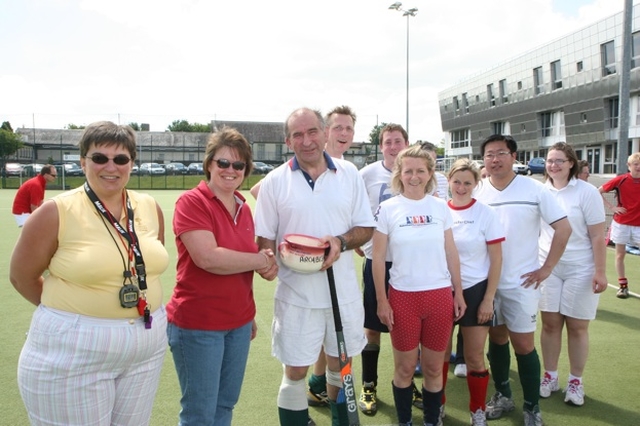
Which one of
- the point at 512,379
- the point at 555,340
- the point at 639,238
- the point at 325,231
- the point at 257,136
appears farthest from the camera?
the point at 257,136

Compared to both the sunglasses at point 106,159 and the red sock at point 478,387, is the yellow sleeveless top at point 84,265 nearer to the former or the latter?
the sunglasses at point 106,159

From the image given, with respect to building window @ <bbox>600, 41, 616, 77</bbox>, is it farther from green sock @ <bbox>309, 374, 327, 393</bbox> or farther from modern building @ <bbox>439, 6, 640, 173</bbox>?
green sock @ <bbox>309, 374, 327, 393</bbox>

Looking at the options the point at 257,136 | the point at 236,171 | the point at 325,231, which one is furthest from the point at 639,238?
the point at 257,136

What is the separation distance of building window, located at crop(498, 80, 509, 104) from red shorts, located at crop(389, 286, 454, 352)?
51.9 meters

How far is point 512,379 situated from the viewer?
14.8 ft

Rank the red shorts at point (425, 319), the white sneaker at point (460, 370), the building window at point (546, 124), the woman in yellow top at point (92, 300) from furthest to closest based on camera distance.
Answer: the building window at point (546, 124) → the white sneaker at point (460, 370) → the red shorts at point (425, 319) → the woman in yellow top at point (92, 300)

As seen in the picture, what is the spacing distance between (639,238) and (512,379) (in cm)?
481

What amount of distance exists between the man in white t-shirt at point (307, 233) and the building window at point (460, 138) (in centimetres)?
5892

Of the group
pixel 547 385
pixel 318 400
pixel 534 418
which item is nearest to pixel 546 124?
pixel 547 385

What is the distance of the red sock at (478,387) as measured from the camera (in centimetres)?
342

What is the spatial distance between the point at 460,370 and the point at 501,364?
87cm

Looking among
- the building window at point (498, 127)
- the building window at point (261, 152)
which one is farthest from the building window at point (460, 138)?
the building window at point (261, 152)

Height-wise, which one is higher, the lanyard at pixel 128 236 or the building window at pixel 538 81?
the building window at pixel 538 81

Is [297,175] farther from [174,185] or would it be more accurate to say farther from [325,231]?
[174,185]
